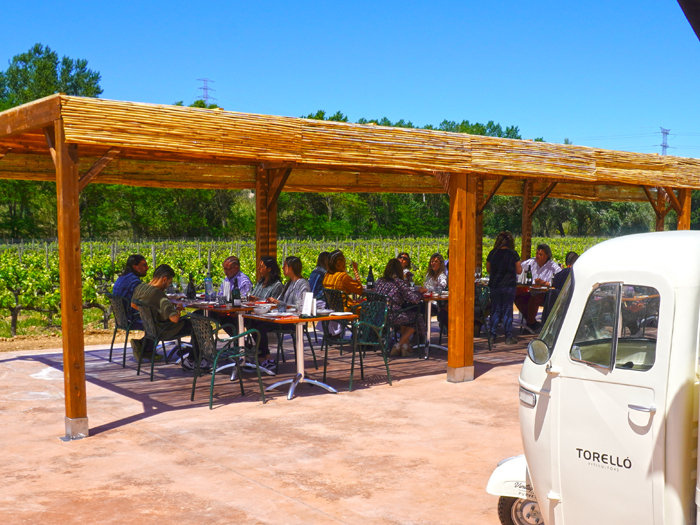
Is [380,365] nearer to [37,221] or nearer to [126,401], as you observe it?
[126,401]

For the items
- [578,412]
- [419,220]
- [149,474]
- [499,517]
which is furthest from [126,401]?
[419,220]

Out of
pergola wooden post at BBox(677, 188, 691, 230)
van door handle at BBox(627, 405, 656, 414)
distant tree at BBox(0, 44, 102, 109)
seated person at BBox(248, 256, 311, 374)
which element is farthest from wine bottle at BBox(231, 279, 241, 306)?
distant tree at BBox(0, 44, 102, 109)

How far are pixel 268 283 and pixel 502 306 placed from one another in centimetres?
343

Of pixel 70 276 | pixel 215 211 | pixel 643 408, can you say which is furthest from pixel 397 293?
pixel 215 211

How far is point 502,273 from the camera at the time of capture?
32.4ft

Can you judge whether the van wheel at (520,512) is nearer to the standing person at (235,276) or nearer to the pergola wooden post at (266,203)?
the standing person at (235,276)

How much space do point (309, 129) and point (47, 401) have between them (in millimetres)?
3414

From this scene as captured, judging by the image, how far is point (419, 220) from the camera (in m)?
49.4

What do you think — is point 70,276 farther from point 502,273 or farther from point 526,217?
point 526,217

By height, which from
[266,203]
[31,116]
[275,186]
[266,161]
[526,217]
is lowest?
[526,217]

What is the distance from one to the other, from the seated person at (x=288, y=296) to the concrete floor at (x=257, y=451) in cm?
62

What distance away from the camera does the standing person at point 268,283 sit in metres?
8.33

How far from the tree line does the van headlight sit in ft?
99.7

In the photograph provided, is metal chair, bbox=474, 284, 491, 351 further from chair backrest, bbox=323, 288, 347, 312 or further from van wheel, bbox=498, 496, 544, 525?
van wheel, bbox=498, 496, 544, 525
